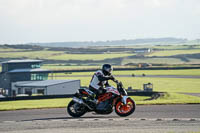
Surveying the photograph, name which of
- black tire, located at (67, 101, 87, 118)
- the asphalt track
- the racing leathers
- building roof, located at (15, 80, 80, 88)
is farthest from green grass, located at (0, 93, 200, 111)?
building roof, located at (15, 80, 80, 88)

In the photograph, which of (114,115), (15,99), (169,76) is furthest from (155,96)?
(169,76)

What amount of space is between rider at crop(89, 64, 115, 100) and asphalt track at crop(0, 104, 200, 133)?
111cm

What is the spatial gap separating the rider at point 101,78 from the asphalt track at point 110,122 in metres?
1.11

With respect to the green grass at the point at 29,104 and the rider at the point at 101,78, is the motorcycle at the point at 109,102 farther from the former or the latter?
the green grass at the point at 29,104

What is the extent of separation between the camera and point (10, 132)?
14078mm

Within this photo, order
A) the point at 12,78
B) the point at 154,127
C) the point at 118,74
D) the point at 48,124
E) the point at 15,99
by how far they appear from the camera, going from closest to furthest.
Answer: the point at 154,127 < the point at 48,124 < the point at 15,99 < the point at 12,78 < the point at 118,74

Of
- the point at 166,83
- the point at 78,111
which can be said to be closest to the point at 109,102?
the point at 78,111

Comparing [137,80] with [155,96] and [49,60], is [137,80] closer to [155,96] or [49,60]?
[155,96]

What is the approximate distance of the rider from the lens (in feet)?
53.9

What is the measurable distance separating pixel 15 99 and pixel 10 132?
28805mm

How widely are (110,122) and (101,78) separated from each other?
81.7 inches

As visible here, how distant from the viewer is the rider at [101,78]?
53.9ft

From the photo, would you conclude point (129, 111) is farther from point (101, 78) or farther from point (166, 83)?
point (166, 83)

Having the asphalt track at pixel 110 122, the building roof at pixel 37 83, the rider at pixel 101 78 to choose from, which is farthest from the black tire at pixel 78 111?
the building roof at pixel 37 83
